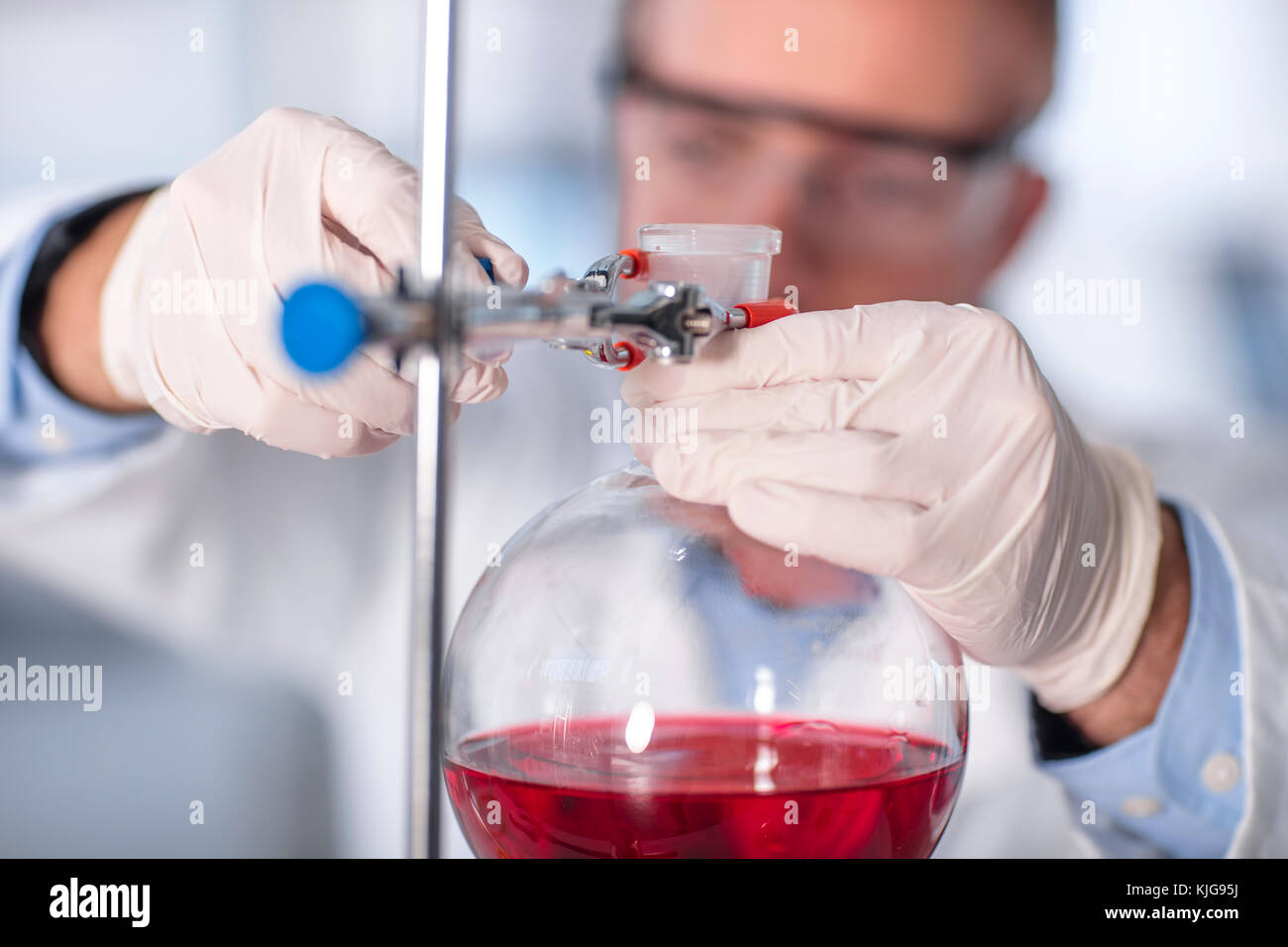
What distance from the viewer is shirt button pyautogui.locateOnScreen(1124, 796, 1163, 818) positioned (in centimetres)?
111

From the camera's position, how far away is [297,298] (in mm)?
381

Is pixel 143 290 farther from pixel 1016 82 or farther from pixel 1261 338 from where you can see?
pixel 1261 338

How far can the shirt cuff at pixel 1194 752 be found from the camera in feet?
3.56

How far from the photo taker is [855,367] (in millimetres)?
713

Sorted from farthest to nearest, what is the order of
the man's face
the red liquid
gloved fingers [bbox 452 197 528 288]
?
the man's face < gloved fingers [bbox 452 197 528 288] < the red liquid

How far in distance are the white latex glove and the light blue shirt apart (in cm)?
96

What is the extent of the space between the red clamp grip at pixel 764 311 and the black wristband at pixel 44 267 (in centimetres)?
99

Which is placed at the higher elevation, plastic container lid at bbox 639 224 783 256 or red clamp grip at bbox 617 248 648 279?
plastic container lid at bbox 639 224 783 256
